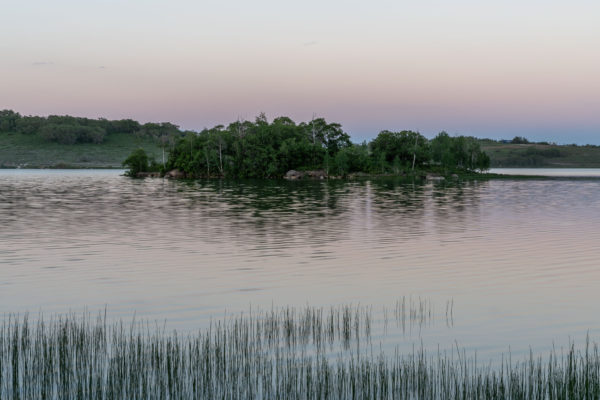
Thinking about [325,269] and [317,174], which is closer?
[325,269]

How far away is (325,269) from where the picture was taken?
27672 millimetres

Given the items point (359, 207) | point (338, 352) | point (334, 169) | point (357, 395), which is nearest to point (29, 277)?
point (338, 352)

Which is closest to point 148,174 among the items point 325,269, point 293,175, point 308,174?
point 293,175

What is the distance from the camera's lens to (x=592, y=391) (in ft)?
A: 38.4

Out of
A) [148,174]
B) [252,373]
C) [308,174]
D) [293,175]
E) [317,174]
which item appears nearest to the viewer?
[252,373]

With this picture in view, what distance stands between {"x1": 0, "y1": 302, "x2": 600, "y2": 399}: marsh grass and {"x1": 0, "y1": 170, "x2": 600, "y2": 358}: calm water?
243 centimetres

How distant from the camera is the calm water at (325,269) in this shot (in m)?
19.0

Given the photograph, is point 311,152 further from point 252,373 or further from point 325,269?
point 252,373

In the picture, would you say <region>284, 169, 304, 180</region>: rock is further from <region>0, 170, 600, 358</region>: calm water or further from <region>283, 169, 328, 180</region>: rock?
<region>0, 170, 600, 358</region>: calm water

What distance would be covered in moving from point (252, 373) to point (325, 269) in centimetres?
1446

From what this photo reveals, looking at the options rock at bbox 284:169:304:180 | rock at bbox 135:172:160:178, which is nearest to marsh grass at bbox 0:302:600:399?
rock at bbox 284:169:304:180

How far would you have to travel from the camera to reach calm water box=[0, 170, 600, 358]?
62.5 feet

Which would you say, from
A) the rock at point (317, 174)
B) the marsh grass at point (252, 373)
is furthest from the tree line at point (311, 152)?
the marsh grass at point (252, 373)

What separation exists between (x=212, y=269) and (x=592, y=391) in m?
18.6
